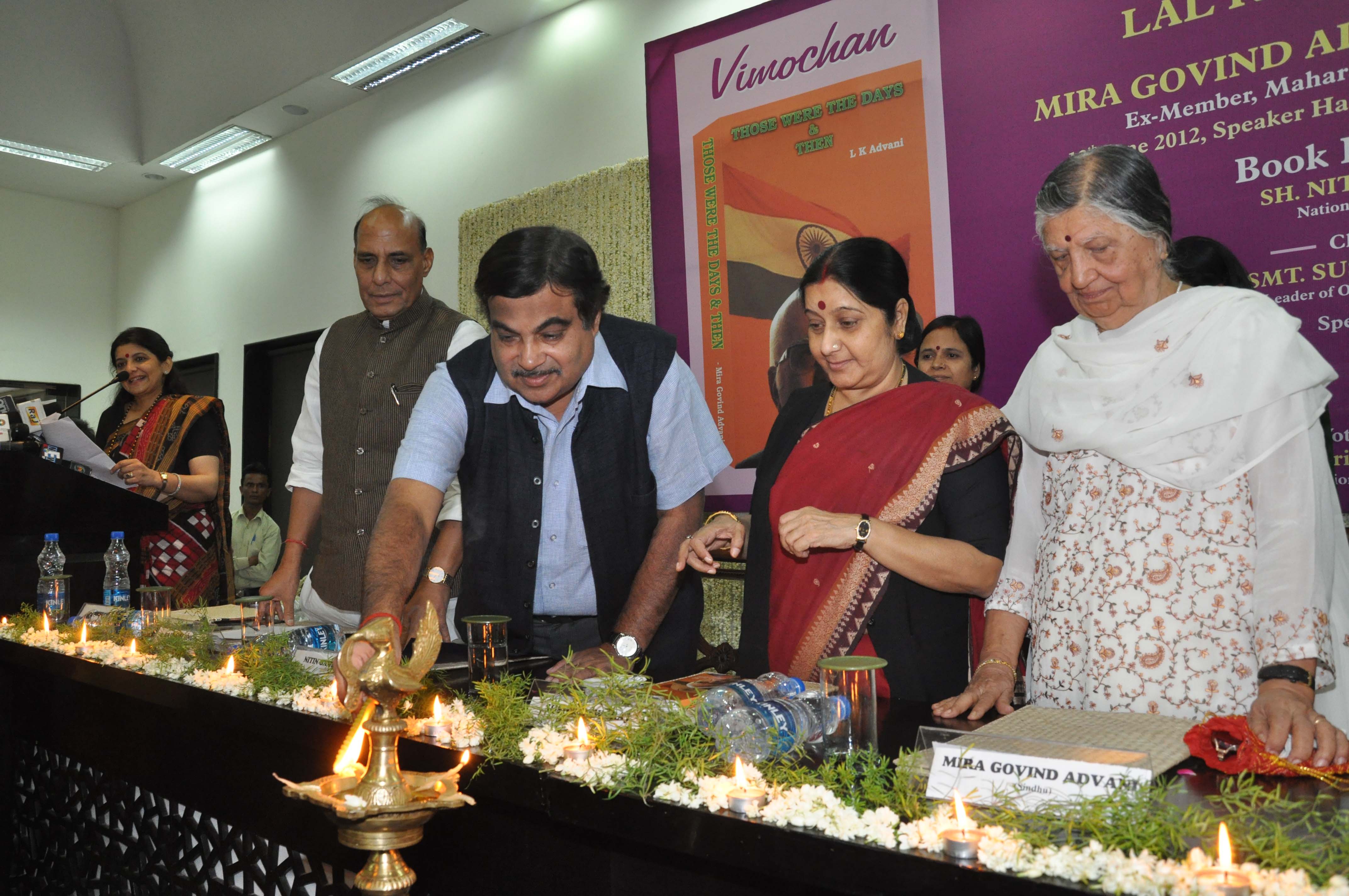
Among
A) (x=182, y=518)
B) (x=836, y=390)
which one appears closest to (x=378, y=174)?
(x=182, y=518)

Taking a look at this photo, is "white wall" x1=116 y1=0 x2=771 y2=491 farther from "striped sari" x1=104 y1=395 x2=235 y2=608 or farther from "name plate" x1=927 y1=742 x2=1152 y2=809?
"name plate" x1=927 y1=742 x2=1152 y2=809

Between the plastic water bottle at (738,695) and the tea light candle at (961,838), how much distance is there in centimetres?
30

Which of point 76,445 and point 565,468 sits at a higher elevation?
point 76,445

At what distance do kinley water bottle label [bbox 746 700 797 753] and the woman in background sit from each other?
7.07 feet

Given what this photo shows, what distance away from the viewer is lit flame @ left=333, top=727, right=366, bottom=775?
3.10ft

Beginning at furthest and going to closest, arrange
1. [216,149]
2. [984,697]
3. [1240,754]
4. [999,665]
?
[216,149] < [999,665] < [984,697] < [1240,754]

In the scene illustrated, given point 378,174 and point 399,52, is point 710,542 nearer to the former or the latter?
point 399,52

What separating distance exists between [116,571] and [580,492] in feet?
5.30

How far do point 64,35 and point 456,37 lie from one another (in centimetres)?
300

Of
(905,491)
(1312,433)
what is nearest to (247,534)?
(905,491)

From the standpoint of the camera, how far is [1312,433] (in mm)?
1438

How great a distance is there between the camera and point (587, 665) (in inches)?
55.3

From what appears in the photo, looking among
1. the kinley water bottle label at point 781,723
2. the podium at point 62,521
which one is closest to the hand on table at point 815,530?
the kinley water bottle label at point 781,723

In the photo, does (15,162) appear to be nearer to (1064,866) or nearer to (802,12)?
(802,12)
